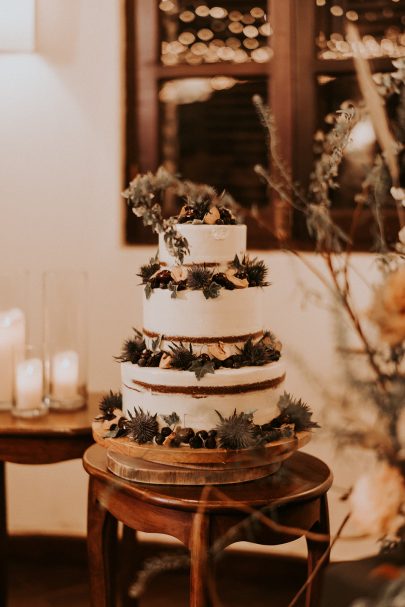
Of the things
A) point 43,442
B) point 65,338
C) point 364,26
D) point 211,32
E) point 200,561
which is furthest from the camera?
point 211,32

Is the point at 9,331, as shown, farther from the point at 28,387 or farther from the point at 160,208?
the point at 160,208

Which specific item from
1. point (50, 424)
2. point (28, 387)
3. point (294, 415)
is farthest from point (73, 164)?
point (294, 415)

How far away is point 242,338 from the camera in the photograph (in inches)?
64.7

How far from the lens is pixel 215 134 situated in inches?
108

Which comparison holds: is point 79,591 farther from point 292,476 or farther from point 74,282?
point 292,476

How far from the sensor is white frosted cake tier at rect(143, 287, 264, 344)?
1.59 m

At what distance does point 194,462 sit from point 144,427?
0.40ft

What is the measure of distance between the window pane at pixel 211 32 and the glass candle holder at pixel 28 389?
119 centimetres

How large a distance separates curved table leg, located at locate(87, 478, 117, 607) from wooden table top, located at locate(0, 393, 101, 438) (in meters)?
0.23

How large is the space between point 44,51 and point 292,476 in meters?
1.68

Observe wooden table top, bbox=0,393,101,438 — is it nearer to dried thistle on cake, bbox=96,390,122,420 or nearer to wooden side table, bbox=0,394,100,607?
wooden side table, bbox=0,394,100,607

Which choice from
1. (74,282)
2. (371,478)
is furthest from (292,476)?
(371,478)

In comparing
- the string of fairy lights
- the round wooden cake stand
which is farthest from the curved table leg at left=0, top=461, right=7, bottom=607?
the string of fairy lights

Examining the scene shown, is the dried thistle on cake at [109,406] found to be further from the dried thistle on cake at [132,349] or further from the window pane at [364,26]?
the window pane at [364,26]
